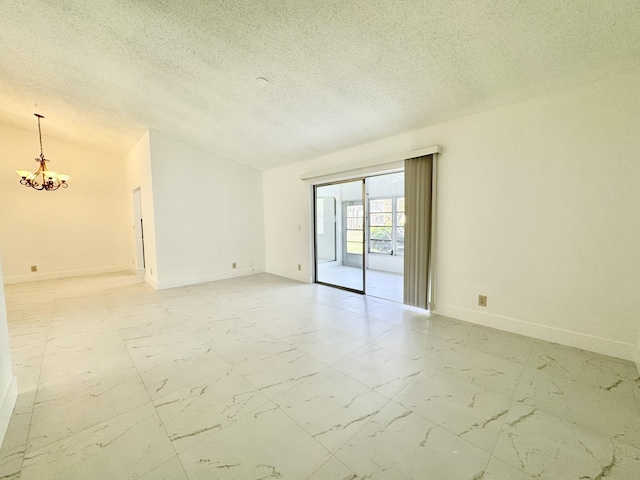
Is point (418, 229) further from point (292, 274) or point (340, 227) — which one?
point (340, 227)

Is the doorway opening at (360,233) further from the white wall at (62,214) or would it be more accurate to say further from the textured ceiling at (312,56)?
the white wall at (62,214)

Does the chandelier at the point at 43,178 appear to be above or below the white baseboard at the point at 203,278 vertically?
above

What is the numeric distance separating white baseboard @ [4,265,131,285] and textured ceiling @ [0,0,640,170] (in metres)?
3.76

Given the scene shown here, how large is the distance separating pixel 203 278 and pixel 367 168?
12.8ft

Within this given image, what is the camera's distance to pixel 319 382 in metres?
1.99

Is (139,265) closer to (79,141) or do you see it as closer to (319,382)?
(79,141)

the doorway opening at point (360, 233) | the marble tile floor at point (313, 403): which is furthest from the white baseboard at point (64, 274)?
the doorway opening at point (360, 233)

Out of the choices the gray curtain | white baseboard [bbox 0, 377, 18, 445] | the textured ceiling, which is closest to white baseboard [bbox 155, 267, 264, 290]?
the textured ceiling

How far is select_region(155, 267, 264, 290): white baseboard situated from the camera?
484 centimetres

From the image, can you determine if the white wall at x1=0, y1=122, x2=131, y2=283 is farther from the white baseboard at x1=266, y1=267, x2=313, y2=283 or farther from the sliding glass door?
the sliding glass door

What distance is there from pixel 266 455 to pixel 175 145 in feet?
17.0

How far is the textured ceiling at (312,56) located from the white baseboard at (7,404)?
115 inches

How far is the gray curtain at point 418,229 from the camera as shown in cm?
336

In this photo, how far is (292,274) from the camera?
5.65 meters
